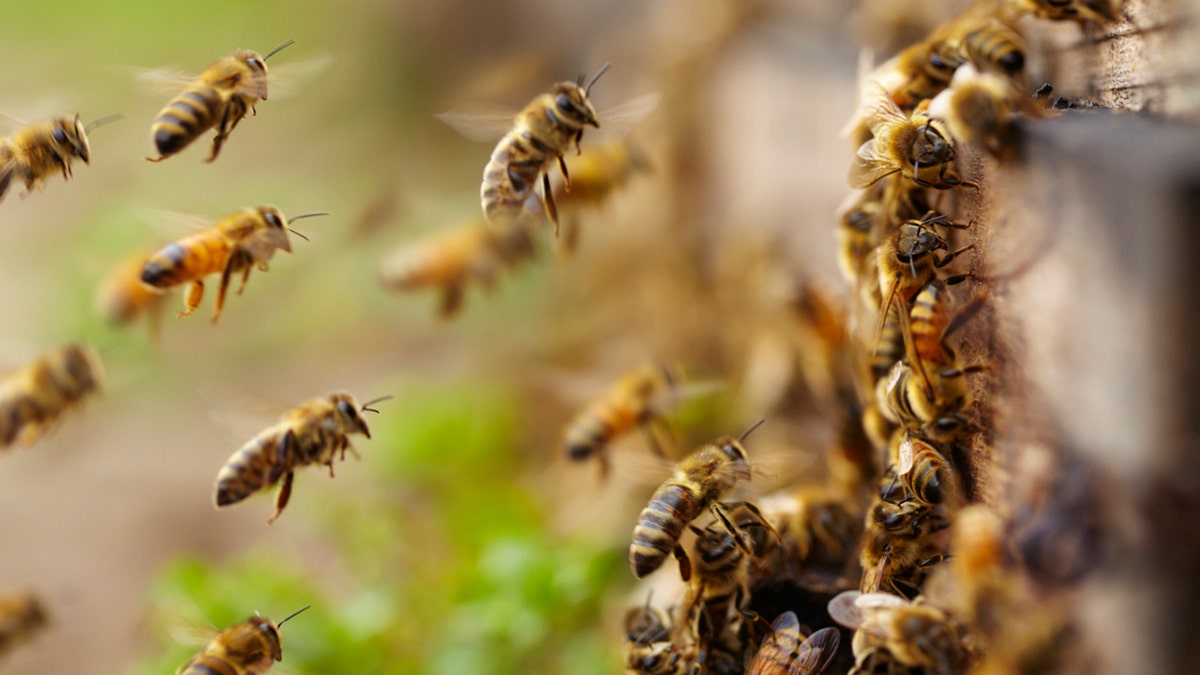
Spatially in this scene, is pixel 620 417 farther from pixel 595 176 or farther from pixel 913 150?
pixel 913 150

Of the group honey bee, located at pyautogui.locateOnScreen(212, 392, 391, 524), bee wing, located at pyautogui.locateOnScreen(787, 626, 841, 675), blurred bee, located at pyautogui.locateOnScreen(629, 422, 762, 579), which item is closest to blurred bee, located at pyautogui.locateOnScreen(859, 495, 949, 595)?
bee wing, located at pyautogui.locateOnScreen(787, 626, 841, 675)

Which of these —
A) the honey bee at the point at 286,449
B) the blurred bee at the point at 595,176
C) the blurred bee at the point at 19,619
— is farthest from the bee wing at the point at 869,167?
the blurred bee at the point at 19,619

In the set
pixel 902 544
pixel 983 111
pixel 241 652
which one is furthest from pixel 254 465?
pixel 983 111

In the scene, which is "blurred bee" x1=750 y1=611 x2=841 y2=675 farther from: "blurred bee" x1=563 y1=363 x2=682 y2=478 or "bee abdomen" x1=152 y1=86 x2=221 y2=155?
"bee abdomen" x1=152 y1=86 x2=221 y2=155

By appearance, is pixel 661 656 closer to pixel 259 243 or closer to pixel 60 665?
pixel 259 243

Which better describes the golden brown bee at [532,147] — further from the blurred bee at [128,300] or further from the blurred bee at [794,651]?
the blurred bee at [128,300]
